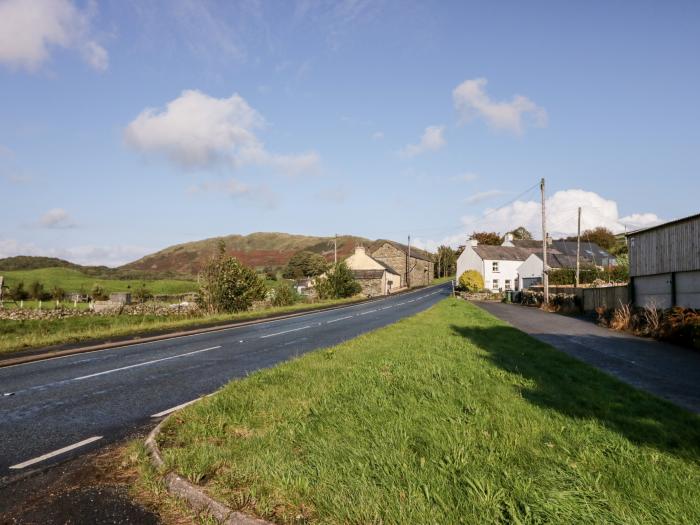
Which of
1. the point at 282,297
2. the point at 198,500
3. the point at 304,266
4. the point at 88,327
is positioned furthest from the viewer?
the point at 304,266

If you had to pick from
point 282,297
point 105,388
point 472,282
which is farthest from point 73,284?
point 105,388

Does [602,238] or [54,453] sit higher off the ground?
[602,238]

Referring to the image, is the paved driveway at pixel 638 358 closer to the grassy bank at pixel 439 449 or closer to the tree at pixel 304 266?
the grassy bank at pixel 439 449

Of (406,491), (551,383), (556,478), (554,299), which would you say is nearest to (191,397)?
(406,491)

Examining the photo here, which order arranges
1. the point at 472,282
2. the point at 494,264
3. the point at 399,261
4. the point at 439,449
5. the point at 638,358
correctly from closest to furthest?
the point at 439,449, the point at 638,358, the point at 472,282, the point at 494,264, the point at 399,261

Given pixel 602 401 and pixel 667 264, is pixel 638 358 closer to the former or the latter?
pixel 602 401

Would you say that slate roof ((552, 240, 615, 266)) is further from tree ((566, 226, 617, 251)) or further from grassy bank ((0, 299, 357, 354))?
grassy bank ((0, 299, 357, 354))

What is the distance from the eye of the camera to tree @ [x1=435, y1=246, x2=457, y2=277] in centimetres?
11325

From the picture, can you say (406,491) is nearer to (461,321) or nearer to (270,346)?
(270,346)

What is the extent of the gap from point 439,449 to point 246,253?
12351 centimetres

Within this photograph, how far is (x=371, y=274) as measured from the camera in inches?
2633

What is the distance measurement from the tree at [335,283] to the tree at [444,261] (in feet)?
218

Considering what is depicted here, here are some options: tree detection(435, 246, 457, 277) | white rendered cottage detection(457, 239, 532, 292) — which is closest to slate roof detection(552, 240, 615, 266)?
white rendered cottage detection(457, 239, 532, 292)

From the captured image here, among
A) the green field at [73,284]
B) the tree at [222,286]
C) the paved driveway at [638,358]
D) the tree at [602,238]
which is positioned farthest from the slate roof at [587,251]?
the green field at [73,284]
